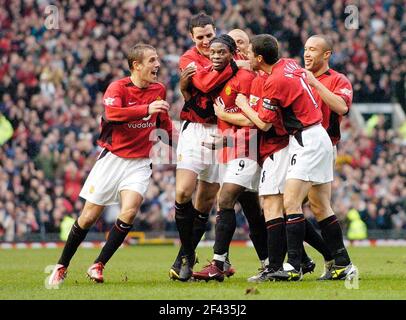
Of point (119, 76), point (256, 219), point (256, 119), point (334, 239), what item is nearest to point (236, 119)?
point (256, 119)

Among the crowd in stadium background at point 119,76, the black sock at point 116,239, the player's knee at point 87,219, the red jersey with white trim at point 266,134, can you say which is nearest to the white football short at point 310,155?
the red jersey with white trim at point 266,134

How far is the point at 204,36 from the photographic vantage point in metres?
12.2

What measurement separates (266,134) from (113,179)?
1.74 m

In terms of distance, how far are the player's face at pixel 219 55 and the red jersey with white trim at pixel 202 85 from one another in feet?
0.28

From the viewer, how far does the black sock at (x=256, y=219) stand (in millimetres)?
12617

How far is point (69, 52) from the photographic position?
92.5 feet

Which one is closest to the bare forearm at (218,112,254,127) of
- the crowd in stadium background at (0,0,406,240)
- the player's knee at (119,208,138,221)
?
the player's knee at (119,208,138,221)

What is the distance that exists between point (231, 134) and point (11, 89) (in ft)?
52.1

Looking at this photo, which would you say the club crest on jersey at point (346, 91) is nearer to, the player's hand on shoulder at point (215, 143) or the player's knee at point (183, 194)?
the player's hand on shoulder at point (215, 143)

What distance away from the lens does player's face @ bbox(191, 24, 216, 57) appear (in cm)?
1221

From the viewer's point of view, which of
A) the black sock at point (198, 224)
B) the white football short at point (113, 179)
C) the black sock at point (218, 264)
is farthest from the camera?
the black sock at point (198, 224)

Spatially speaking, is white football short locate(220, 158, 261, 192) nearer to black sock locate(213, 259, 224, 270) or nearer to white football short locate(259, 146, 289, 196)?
white football short locate(259, 146, 289, 196)
